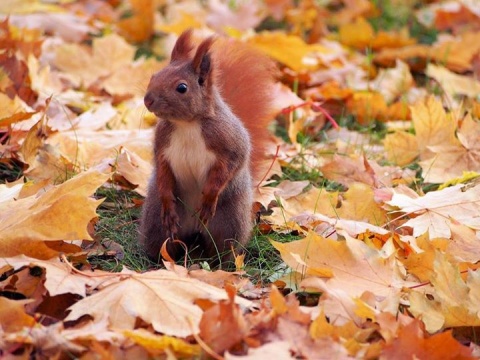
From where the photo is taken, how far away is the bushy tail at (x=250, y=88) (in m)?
2.80

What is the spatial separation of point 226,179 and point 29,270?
63 cm

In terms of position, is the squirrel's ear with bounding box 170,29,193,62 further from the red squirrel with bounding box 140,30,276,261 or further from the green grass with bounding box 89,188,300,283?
the green grass with bounding box 89,188,300,283

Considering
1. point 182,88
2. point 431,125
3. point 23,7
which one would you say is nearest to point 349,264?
point 182,88

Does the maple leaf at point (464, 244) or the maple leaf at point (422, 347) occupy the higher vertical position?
the maple leaf at point (422, 347)

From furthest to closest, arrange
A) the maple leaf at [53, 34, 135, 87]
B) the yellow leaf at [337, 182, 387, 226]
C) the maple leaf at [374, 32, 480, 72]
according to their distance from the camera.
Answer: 1. the maple leaf at [374, 32, 480, 72]
2. the maple leaf at [53, 34, 135, 87]
3. the yellow leaf at [337, 182, 387, 226]

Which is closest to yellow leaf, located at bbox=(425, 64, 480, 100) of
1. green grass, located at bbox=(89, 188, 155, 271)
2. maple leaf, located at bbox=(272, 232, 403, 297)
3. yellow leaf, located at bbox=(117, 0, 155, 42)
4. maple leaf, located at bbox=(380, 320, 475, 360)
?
yellow leaf, located at bbox=(117, 0, 155, 42)

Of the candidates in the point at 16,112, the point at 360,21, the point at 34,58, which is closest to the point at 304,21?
the point at 360,21

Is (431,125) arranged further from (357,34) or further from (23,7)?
(23,7)

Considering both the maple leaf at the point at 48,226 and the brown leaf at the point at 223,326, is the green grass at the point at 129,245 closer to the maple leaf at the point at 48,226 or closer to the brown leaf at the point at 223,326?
the maple leaf at the point at 48,226

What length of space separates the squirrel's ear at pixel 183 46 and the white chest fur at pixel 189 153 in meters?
0.21

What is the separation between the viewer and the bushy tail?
2.80 m

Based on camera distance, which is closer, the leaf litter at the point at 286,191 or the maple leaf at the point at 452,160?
the leaf litter at the point at 286,191

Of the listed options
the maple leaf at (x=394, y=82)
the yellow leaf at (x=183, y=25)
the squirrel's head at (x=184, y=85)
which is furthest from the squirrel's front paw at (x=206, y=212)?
the yellow leaf at (x=183, y=25)

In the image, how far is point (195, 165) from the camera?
2.38m
